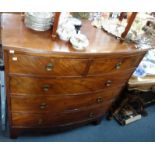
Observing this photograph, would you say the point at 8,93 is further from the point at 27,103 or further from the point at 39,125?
the point at 39,125

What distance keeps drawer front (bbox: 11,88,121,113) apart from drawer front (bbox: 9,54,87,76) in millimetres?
253

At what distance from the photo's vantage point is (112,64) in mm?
1393

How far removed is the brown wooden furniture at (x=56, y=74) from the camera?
3.82 feet

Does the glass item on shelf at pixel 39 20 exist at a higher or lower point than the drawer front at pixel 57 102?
higher

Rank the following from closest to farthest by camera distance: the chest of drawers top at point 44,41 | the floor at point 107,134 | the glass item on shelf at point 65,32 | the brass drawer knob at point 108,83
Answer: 1. the chest of drawers top at point 44,41
2. the glass item on shelf at point 65,32
3. the brass drawer knob at point 108,83
4. the floor at point 107,134

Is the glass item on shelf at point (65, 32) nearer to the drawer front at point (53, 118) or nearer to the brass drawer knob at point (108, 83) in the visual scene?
the brass drawer knob at point (108, 83)

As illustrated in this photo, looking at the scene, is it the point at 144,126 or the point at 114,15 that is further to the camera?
the point at 144,126

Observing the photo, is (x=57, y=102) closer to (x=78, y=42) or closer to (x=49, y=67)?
(x=49, y=67)

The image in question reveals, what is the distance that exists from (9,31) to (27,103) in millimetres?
→ 527

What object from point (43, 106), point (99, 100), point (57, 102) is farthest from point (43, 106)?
point (99, 100)

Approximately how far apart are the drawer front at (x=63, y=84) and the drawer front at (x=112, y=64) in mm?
62

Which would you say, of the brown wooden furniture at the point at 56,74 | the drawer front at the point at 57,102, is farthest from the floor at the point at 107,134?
Result: the drawer front at the point at 57,102
